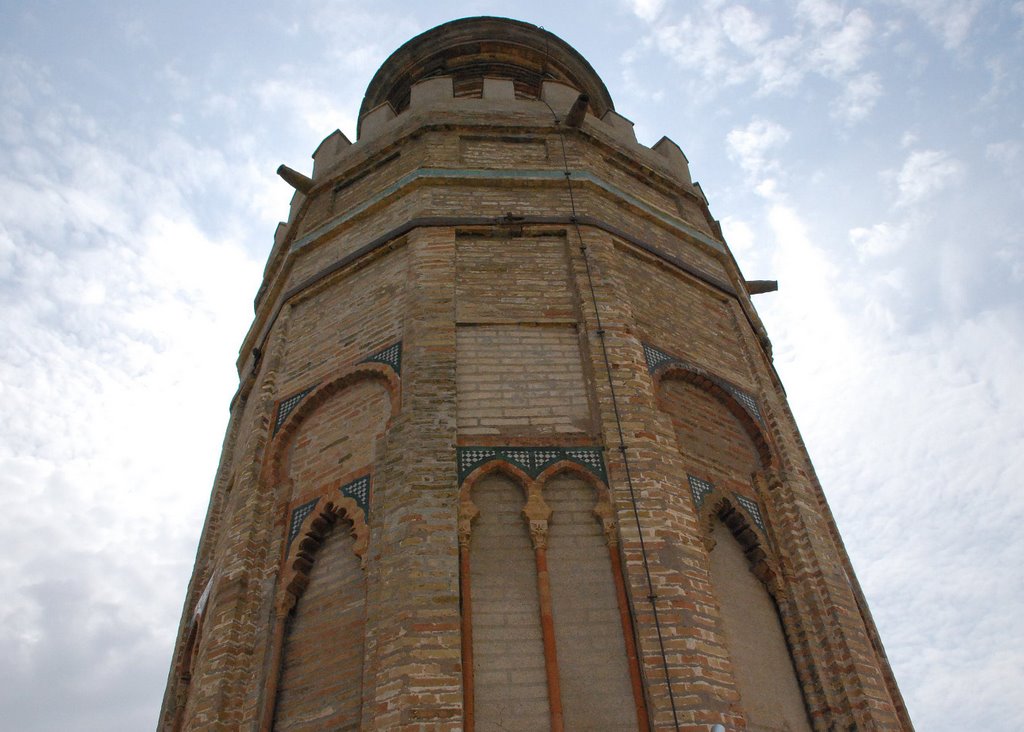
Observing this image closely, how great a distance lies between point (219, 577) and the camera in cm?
650

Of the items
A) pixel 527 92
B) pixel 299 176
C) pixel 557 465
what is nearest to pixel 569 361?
pixel 557 465

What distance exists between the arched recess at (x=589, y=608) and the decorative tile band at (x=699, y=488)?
82 centimetres

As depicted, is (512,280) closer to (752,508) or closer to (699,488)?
(699,488)

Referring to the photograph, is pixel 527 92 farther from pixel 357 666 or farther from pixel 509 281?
pixel 357 666

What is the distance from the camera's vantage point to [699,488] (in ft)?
21.2

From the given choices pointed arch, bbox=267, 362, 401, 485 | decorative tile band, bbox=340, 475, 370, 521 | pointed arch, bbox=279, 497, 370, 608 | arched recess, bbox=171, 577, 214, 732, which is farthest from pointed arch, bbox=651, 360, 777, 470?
arched recess, bbox=171, 577, 214, 732

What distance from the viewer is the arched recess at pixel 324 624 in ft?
17.7

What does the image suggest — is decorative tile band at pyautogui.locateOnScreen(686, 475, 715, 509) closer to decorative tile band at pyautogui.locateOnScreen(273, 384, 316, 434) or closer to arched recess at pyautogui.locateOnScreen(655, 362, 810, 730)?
arched recess at pyautogui.locateOnScreen(655, 362, 810, 730)

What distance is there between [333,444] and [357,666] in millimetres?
1996

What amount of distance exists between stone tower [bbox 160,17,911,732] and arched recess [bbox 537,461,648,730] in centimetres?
2

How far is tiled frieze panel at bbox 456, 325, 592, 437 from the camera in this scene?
21.0 feet

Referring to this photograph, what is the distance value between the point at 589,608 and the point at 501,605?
578 mm

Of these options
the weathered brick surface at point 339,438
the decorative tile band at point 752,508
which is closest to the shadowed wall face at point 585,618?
the decorative tile band at point 752,508

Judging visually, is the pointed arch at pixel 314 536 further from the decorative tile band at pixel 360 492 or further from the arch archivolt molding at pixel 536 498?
the arch archivolt molding at pixel 536 498
